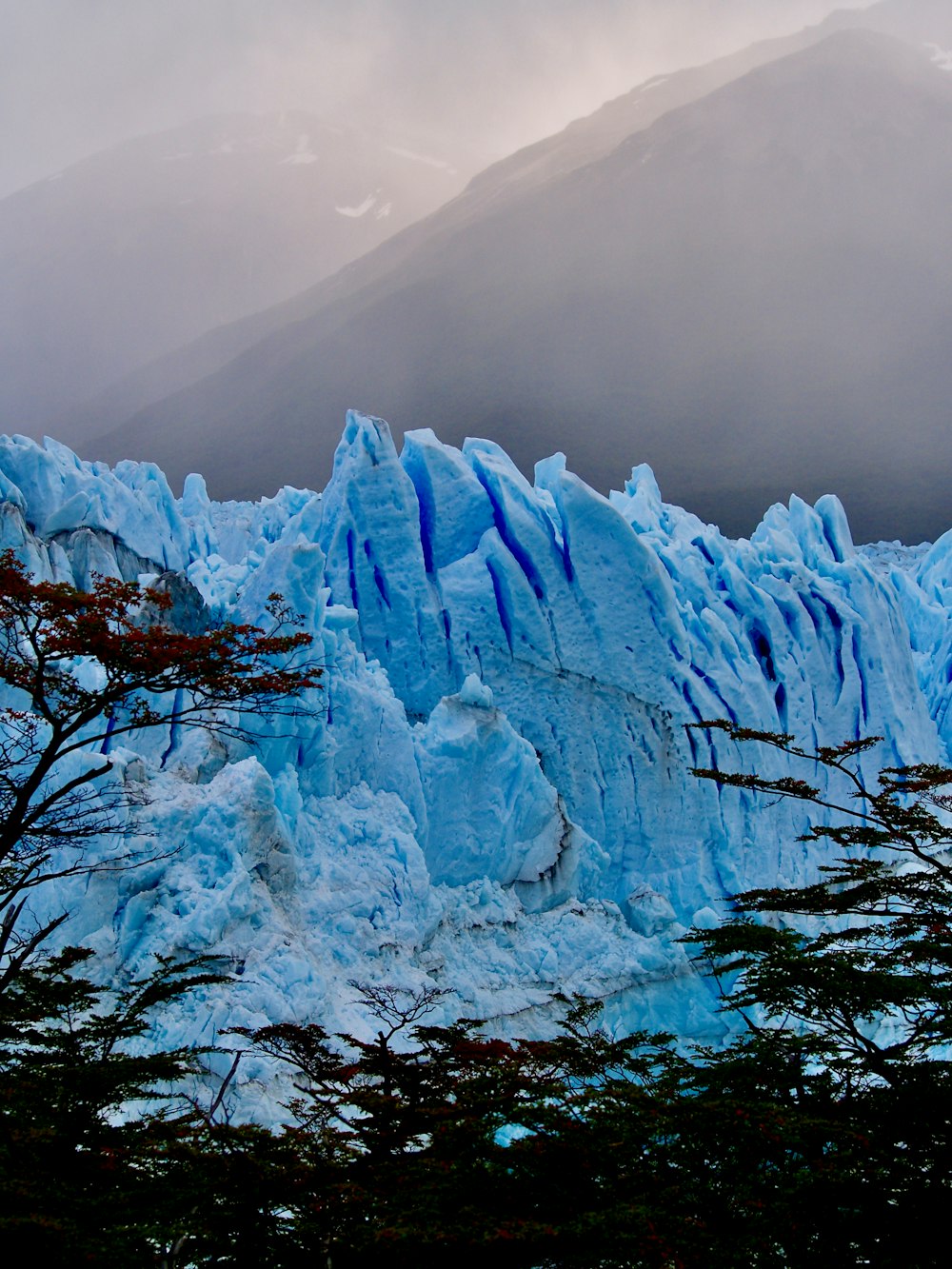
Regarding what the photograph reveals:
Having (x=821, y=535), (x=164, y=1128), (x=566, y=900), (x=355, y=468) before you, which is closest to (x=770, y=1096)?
(x=164, y=1128)

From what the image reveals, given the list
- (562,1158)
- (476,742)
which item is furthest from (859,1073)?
(476,742)

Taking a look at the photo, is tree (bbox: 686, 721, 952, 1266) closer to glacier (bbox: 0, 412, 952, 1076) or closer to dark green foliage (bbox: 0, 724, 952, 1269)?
dark green foliage (bbox: 0, 724, 952, 1269)

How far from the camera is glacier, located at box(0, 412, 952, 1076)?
10945mm

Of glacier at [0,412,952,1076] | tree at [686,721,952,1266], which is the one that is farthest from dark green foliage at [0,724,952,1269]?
glacier at [0,412,952,1076]

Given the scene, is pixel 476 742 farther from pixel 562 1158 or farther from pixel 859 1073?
pixel 562 1158

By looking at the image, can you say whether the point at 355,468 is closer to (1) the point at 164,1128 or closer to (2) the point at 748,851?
(2) the point at 748,851

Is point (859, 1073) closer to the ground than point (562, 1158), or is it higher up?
higher up

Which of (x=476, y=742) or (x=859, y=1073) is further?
(x=476, y=742)

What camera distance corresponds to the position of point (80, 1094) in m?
5.15

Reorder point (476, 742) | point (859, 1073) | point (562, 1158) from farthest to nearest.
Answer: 1. point (476, 742)
2. point (859, 1073)
3. point (562, 1158)

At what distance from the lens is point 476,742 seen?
1429 centimetres

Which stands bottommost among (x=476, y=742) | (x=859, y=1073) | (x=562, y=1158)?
(x=562, y=1158)

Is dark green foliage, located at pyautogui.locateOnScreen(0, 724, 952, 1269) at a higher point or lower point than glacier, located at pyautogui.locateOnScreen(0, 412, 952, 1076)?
lower

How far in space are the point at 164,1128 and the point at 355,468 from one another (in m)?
13.4
